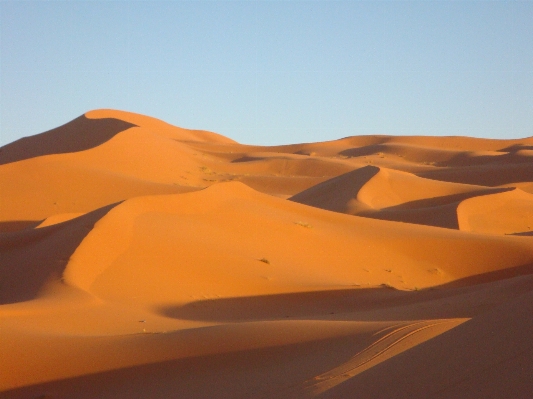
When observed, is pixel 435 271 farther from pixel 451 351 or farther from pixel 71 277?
pixel 451 351

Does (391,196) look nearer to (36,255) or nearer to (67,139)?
(36,255)

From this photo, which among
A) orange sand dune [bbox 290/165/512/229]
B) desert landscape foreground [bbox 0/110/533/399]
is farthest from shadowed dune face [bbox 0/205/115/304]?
orange sand dune [bbox 290/165/512/229]

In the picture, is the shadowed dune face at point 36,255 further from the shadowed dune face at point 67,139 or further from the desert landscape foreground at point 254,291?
the shadowed dune face at point 67,139

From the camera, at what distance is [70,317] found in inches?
354

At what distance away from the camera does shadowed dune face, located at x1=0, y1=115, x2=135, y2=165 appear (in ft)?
152

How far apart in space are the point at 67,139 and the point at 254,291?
3835cm

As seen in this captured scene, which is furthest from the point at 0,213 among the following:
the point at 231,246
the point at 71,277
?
the point at 71,277

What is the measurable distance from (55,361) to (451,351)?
404 cm

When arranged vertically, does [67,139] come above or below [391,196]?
above

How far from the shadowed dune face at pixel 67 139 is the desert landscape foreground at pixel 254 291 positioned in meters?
14.2

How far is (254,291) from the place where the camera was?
509 inches

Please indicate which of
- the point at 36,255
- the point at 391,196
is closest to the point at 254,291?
the point at 36,255

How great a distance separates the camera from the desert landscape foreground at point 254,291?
5.53 metres

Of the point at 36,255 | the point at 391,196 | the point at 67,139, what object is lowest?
the point at 391,196
